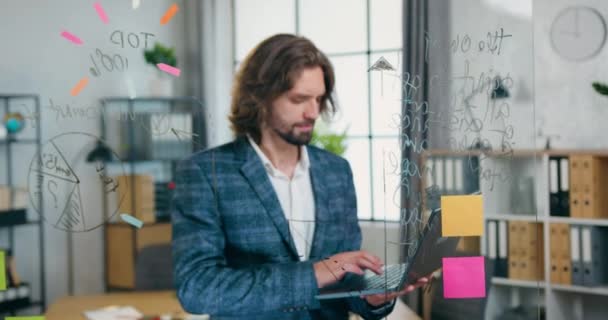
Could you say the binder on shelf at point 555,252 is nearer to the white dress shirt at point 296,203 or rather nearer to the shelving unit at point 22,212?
the white dress shirt at point 296,203

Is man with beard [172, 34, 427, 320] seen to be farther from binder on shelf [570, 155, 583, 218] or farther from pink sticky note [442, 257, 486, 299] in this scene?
binder on shelf [570, 155, 583, 218]

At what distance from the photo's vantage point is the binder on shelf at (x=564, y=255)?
10.7ft

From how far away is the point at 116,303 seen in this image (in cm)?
144

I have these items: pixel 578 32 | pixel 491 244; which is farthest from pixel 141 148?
pixel 578 32

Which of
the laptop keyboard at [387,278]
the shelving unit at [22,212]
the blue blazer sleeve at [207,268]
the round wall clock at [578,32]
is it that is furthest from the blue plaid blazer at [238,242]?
the round wall clock at [578,32]

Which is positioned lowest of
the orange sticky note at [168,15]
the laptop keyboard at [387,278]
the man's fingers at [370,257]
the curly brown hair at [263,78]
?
the laptop keyboard at [387,278]

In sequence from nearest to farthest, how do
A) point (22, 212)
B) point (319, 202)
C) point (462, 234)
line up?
point (22, 212)
point (319, 202)
point (462, 234)

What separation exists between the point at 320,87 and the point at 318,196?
235 mm

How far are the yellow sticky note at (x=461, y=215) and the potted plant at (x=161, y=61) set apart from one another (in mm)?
677

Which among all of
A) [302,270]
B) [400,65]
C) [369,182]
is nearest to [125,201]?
[302,270]

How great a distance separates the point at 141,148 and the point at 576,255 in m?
2.51

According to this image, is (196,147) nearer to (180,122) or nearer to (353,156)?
(180,122)

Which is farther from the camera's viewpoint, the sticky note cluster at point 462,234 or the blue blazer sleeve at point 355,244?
Answer: the sticky note cluster at point 462,234

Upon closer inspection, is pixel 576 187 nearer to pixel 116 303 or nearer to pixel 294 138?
pixel 294 138
